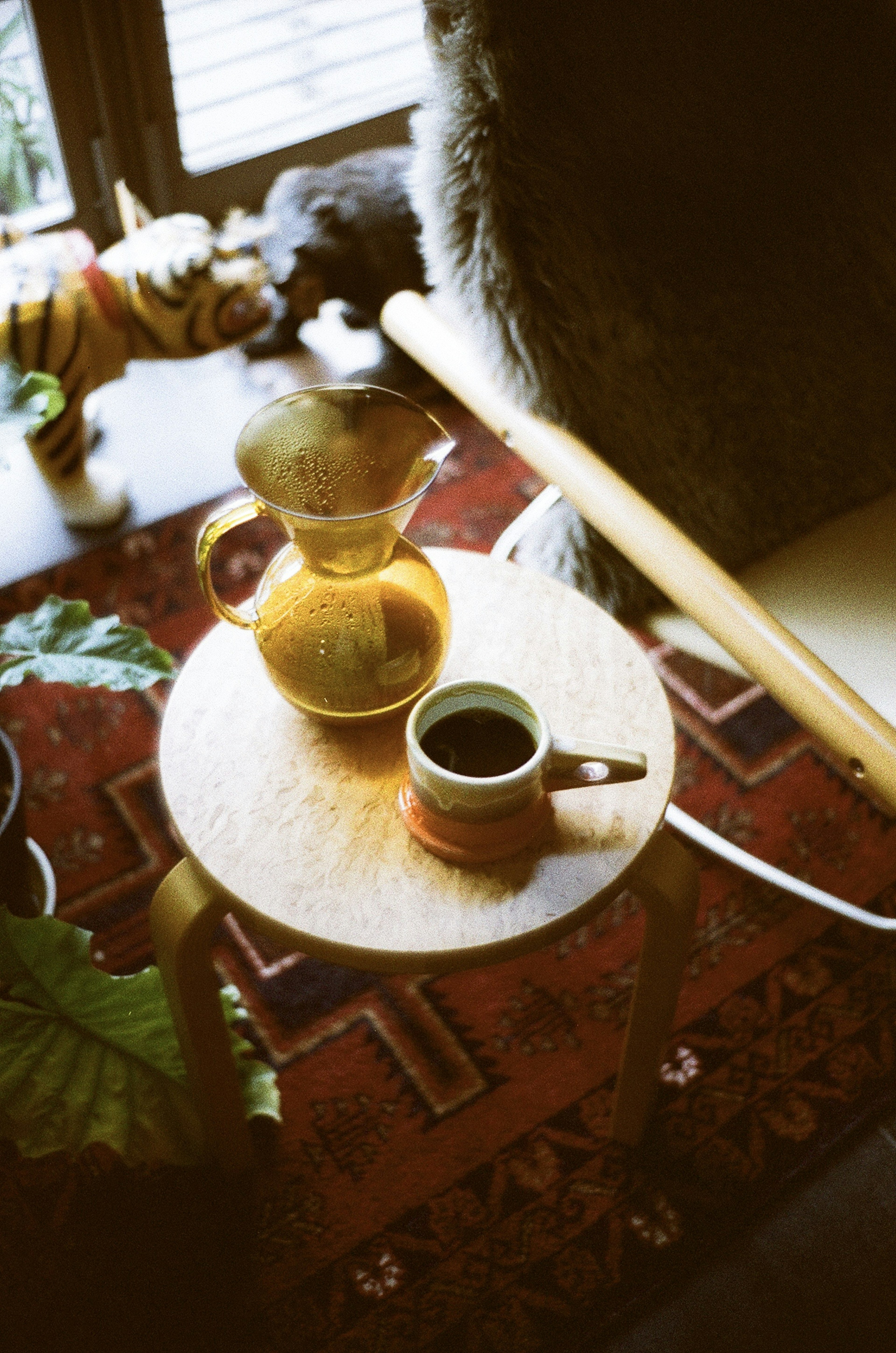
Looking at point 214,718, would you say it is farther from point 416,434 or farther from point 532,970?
point 532,970

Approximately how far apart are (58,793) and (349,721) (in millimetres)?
727

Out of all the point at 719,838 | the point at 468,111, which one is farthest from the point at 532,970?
the point at 468,111

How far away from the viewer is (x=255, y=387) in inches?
81.9

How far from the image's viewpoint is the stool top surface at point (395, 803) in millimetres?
834

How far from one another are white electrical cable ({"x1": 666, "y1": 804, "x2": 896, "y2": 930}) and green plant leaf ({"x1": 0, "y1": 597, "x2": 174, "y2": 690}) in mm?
651

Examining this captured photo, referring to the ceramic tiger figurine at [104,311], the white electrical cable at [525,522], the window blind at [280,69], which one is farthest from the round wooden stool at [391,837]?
the window blind at [280,69]

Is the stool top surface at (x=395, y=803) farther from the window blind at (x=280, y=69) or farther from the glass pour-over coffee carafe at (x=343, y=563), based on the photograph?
the window blind at (x=280, y=69)

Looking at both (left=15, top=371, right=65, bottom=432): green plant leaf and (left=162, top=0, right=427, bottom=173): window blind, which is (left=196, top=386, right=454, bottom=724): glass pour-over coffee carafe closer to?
(left=15, top=371, right=65, bottom=432): green plant leaf

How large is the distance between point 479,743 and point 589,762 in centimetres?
8

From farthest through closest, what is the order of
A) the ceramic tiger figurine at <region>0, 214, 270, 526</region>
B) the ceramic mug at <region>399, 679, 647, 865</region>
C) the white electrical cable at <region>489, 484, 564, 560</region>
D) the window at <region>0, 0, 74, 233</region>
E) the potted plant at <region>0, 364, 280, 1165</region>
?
the window at <region>0, 0, 74, 233</region>, the ceramic tiger figurine at <region>0, 214, 270, 526</region>, the white electrical cable at <region>489, 484, 564, 560</region>, the potted plant at <region>0, 364, 280, 1165</region>, the ceramic mug at <region>399, 679, 647, 865</region>

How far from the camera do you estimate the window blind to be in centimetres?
208

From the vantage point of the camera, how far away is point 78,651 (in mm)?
1016

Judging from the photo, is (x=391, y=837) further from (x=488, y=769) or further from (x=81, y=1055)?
(x=81, y=1055)

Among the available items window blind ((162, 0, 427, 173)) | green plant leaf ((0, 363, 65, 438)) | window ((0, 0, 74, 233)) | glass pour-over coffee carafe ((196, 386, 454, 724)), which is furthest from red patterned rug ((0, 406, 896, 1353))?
window blind ((162, 0, 427, 173))
